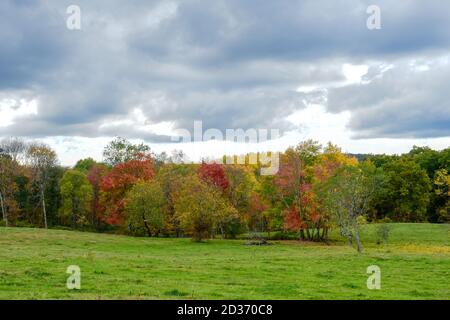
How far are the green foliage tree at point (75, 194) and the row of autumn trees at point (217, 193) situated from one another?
18 centimetres

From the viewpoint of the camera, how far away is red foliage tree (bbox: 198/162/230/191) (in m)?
62.5

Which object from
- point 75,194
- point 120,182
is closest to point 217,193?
point 120,182

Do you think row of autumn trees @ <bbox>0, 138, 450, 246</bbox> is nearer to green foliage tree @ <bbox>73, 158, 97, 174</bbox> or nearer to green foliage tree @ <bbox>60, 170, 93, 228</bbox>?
green foliage tree @ <bbox>60, 170, 93, 228</bbox>

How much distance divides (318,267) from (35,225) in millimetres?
68385

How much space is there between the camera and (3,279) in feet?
63.6

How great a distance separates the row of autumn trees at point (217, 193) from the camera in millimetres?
48841

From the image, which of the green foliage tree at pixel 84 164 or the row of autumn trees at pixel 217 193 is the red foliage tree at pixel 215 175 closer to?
the row of autumn trees at pixel 217 193

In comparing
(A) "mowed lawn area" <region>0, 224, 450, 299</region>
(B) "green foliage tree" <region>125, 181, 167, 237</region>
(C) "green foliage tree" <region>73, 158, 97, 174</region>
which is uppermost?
(C) "green foliage tree" <region>73, 158, 97, 174</region>

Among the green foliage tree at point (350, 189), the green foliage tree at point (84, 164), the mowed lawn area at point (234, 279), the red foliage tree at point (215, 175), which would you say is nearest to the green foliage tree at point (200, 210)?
the red foliage tree at point (215, 175)

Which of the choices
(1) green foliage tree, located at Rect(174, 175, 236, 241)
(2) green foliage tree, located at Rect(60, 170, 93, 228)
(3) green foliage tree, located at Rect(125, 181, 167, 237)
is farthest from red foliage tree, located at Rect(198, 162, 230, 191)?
(2) green foliage tree, located at Rect(60, 170, 93, 228)

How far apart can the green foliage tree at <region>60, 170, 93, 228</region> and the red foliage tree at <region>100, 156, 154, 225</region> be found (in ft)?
26.5
